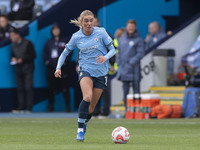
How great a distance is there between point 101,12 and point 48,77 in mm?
2945

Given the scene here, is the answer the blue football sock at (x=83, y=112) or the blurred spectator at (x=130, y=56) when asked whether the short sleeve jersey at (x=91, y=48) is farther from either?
the blurred spectator at (x=130, y=56)

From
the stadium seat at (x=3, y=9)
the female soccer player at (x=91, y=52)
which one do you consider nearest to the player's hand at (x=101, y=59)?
the female soccer player at (x=91, y=52)

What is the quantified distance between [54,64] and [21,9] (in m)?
2.64

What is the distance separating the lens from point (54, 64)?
68.8ft

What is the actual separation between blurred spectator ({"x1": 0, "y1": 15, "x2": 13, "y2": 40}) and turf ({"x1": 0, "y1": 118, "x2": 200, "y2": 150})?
665 centimetres

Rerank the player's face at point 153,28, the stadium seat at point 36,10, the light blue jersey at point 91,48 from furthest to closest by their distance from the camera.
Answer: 1. the stadium seat at point 36,10
2. the player's face at point 153,28
3. the light blue jersey at point 91,48

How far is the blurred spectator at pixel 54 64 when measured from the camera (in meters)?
20.8

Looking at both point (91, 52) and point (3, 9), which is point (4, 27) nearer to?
point (3, 9)

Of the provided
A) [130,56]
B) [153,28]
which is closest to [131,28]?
[130,56]

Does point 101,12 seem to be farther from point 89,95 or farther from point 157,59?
point 89,95

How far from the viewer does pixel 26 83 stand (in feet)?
69.2

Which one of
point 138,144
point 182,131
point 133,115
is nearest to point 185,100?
point 133,115

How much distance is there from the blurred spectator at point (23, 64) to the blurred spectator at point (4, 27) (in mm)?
600

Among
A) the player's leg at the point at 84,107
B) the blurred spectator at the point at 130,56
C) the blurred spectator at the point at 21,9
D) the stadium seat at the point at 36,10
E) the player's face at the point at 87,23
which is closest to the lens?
the player's leg at the point at 84,107
